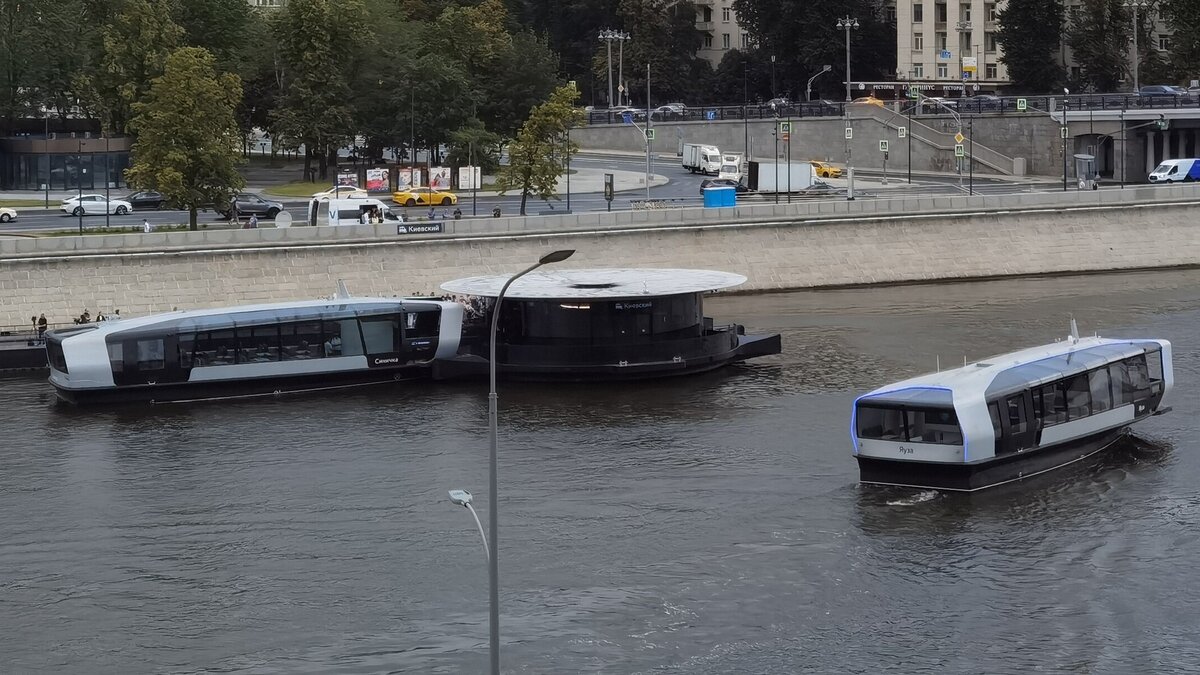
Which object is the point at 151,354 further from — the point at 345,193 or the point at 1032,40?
the point at 1032,40

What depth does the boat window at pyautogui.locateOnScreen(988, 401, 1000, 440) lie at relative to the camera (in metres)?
37.4

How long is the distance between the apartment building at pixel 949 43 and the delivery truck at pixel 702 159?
79.7ft

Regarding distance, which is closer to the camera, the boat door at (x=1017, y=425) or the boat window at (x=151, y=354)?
the boat door at (x=1017, y=425)

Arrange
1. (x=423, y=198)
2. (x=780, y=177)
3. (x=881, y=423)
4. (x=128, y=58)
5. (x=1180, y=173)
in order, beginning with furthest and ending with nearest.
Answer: (x=128, y=58), (x=1180, y=173), (x=780, y=177), (x=423, y=198), (x=881, y=423)

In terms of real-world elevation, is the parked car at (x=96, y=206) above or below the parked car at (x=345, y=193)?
below

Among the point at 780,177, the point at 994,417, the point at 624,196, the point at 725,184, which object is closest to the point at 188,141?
the point at 624,196

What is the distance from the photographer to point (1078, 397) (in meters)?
40.3

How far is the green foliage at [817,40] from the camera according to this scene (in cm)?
12275

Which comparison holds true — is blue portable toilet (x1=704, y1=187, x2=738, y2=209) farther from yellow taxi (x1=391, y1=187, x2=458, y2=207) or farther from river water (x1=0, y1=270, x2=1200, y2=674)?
river water (x1=0, y1=270, x2=1200, y2=674)

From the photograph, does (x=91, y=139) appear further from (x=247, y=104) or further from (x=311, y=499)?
(x=311, y=499)

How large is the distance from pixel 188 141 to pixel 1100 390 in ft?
147

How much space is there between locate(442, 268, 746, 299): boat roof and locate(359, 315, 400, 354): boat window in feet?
8.37

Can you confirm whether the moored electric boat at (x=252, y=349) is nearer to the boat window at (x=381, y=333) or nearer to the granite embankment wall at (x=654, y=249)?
the boat window at (x=381, y=333)

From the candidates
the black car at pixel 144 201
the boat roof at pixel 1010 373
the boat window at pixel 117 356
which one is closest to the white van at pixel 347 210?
the black car at pixel 144 201
